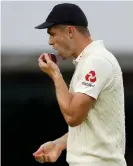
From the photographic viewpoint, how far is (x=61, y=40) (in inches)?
139

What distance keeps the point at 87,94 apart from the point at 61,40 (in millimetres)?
360

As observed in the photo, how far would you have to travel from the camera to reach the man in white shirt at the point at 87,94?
3361mm

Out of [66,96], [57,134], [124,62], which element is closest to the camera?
[66,96]

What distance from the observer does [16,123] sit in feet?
23.7

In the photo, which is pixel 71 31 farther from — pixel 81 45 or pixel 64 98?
pixel 64 98

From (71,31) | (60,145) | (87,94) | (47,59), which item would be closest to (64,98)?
(87,94)

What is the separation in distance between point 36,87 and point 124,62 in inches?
49.2

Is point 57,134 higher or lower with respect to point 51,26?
lower

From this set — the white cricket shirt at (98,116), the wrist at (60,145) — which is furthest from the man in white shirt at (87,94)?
the wrist at (60,145)

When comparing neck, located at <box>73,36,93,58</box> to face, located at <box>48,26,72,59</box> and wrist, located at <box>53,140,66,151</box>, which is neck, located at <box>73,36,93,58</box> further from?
wrist, located at <box>53,140,66,151</box>

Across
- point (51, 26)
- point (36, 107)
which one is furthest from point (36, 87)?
point (51, 26)

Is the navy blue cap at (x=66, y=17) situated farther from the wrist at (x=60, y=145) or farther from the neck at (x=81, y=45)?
the wrist at (x=60, y=145)

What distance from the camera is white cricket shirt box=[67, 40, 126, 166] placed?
3389 millimetres

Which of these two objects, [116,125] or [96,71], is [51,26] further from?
[116,125]
